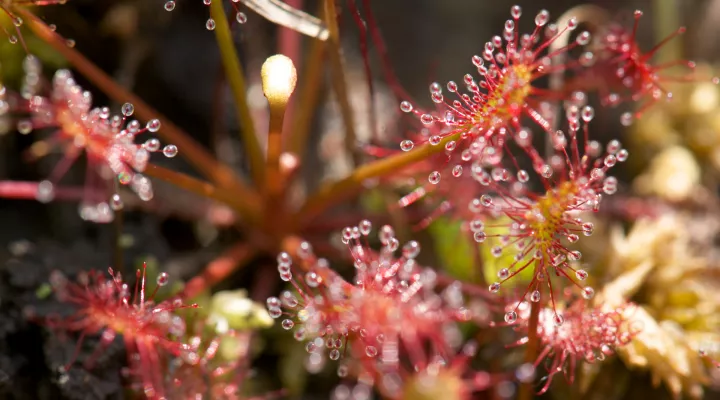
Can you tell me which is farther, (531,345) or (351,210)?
(351,210)

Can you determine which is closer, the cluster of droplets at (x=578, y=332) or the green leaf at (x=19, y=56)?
the cluster of droplets at (x=578, y=332)

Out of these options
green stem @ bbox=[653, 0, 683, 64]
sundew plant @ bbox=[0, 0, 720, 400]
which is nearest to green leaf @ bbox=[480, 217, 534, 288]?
sundew plant @ bbox=[0, 0, 720, 400]

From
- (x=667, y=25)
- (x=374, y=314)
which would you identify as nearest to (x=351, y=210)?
(x=374, y=314)

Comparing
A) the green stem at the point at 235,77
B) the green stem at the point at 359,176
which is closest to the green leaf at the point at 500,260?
the green stem at the point at 359,176

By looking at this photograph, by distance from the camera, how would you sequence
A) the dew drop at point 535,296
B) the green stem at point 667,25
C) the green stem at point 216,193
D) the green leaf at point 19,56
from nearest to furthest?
the dew drop at point 535,296 < the green stem at point 216,193 < the green leaf at point 19,56 < the green stem at point 667,25

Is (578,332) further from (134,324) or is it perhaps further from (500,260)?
(134,324)

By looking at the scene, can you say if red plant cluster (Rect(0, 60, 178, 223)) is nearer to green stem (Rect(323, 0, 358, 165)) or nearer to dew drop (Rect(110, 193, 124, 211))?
dew drop (Rect(110, 193, 124, 211))

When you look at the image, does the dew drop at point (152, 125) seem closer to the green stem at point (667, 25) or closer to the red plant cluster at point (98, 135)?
the red plant cluster at point (98, 135)

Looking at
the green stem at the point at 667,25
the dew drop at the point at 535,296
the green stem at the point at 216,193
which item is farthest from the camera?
the green stem at the point at 667,25
